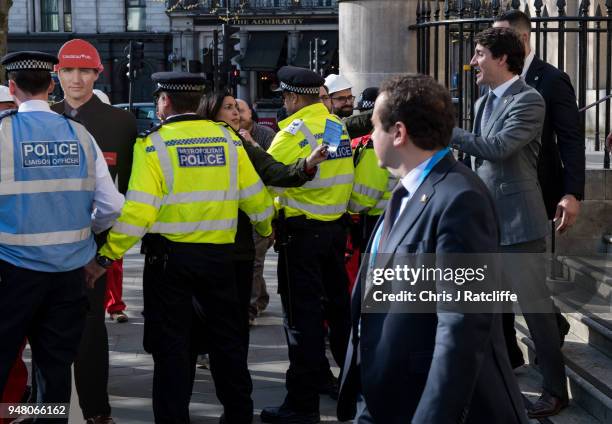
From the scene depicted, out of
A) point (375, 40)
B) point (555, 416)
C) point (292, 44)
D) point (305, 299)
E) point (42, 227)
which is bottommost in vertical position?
point (555, 416)

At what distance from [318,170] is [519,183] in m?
1.37

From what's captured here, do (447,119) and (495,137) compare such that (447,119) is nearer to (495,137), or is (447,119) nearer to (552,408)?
(495,137)

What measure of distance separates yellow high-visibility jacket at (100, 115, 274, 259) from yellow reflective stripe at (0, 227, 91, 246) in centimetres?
35

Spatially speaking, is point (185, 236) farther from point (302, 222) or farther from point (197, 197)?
point (302, 222)

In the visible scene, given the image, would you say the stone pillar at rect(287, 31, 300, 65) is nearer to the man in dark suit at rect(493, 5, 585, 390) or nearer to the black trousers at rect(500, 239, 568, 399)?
the man in dark suit at rect(493, 5, 585, 390)

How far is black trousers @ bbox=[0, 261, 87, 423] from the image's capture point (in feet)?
16.0

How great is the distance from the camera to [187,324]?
5672 millimetres

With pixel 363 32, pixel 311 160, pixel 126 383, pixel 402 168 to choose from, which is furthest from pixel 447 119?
pixel 363 32

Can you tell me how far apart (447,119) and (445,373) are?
32.2 inches

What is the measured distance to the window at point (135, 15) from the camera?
169 ft

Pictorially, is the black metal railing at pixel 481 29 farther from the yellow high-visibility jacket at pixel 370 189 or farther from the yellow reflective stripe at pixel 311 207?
the yellow reflective stripe at pixel 311 207

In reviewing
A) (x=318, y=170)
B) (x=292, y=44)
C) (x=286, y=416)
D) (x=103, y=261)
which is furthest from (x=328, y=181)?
(x=292, y=44)

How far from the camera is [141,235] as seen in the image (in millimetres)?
5461

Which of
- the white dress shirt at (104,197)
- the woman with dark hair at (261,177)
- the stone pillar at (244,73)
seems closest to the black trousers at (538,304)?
the woman with dark hair at (261,177)
